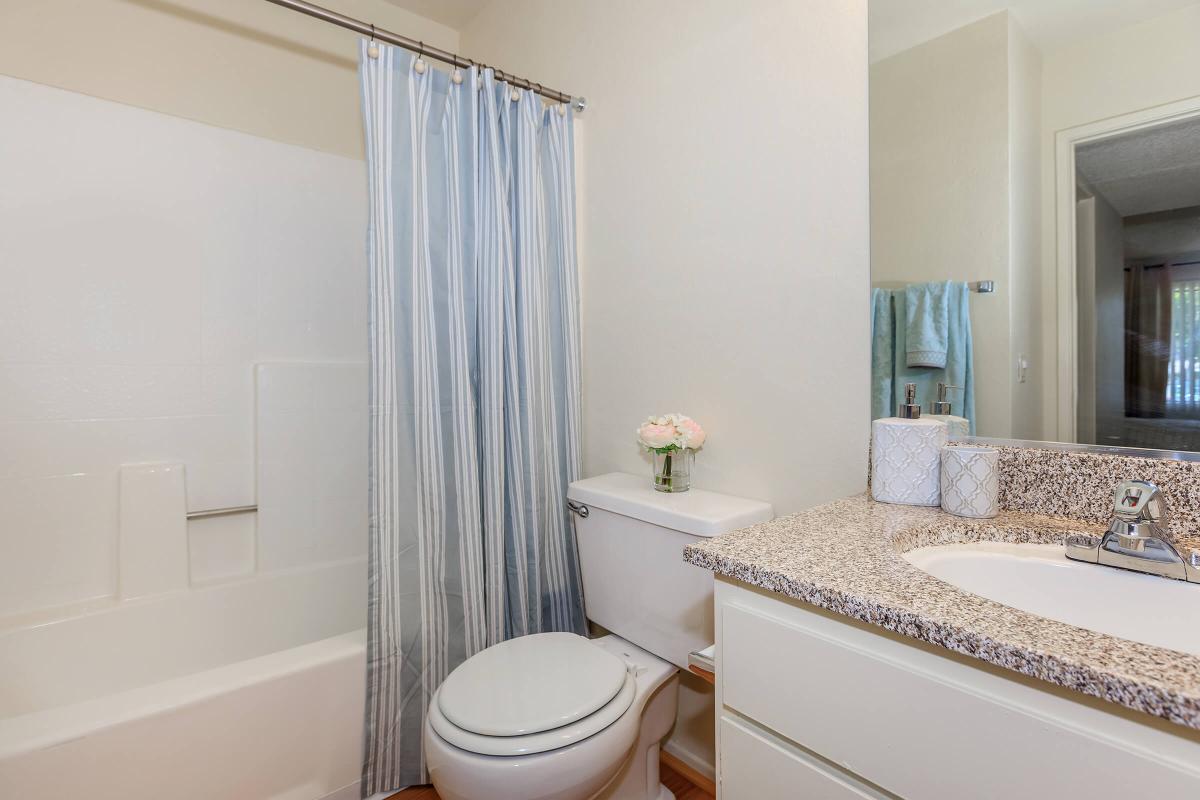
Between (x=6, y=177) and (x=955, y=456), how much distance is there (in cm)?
235

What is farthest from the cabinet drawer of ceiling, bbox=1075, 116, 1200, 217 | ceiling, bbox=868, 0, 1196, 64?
ceiling, bbox=868, 0, 1196, 64

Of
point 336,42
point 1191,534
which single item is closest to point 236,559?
point 336,42

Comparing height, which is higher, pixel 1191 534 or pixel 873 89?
pixel 873 89

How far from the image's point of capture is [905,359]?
3.77ft

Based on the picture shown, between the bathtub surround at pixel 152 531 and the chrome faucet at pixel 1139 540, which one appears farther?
the bathtub surround at pixel 152 531

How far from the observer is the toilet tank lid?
4.05 ft

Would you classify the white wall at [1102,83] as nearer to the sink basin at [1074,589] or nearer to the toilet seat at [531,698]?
the sink basin at [1074,589]

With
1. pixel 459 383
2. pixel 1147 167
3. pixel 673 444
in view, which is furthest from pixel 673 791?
pixel 1147 167

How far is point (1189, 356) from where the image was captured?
84cm

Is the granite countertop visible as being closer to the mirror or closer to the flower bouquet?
the mirror

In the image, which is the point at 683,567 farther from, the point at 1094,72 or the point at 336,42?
the point at 336,42

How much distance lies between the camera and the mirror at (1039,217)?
86 centimetres

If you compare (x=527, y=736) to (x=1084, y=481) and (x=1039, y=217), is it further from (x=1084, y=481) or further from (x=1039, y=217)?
(x=1039, y=217)

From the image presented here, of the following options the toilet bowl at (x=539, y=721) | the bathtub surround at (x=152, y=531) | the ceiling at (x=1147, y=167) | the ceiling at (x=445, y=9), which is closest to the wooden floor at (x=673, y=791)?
the toilet bowl at (x=539, y=721)
